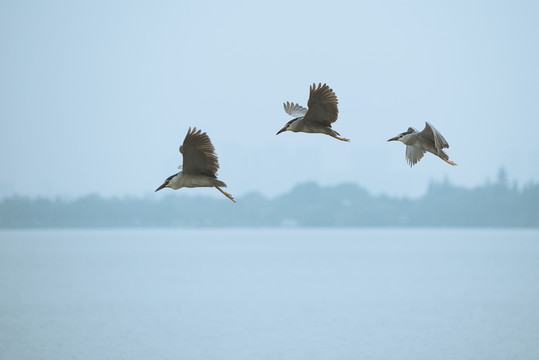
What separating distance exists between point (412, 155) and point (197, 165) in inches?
176

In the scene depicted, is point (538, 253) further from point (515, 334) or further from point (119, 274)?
point (515, 334)

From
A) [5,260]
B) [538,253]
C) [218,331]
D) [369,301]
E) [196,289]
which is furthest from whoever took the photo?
[538,253]

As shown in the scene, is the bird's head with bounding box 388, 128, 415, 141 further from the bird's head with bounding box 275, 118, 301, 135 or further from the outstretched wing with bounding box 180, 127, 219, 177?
the outstretched wing with bounding box 180, 127, 219, 177

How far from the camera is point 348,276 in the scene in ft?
356

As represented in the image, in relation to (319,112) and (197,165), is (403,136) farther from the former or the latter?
(197,165)

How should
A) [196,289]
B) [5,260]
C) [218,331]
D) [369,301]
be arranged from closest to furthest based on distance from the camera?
[218,331]
[369,301]
[196,289]
[5,260]

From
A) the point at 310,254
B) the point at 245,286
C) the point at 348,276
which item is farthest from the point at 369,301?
the point at 310,254

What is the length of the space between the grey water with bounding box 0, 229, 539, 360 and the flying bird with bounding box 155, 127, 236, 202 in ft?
119

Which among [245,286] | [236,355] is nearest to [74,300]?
[245,286]

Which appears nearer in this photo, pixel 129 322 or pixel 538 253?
pixel 129 322

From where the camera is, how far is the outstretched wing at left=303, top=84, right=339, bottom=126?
14.1 metres

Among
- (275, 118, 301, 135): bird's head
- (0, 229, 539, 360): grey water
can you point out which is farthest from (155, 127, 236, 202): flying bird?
(0, 229, 539, 360): grey water

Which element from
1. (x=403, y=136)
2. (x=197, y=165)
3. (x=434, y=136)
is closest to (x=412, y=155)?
(x=403, y=136)

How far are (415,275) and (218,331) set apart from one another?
5747 cm
